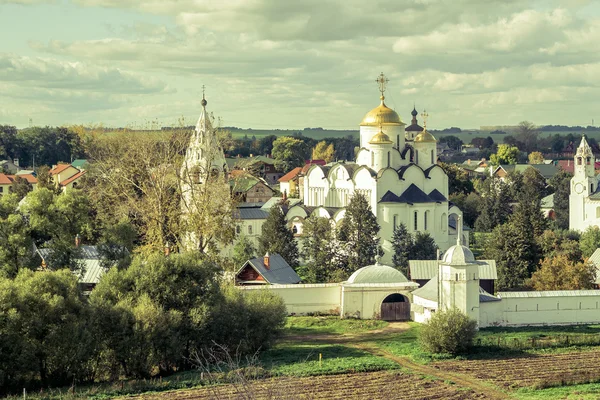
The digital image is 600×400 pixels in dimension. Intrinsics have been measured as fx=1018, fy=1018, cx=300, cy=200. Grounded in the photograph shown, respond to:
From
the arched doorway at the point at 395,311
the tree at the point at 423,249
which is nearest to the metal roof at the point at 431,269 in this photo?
the arched doorway at the point at 395,311

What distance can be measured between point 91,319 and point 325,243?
15.8 meters

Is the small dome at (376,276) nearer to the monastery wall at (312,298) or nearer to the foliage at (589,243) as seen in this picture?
the monastery wall at (312,298)

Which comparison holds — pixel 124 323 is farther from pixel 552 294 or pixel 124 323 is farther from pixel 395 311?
pixel 552 294

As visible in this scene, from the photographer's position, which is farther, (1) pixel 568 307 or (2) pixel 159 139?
(2) pixel 159 139

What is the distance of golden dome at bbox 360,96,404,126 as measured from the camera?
47.4 meters

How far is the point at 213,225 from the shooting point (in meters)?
34.3

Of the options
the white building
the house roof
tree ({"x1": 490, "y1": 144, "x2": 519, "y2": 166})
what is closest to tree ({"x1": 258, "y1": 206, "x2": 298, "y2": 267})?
the house roof

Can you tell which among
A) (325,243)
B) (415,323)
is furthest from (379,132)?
(415,323)

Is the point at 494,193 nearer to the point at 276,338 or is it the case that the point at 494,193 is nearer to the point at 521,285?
the point at 521,285

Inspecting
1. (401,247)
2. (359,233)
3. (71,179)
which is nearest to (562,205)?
(401,247)

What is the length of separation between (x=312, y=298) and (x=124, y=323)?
9.69 metres

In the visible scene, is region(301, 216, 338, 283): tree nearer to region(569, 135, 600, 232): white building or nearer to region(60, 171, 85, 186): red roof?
region(569, 135, 600, 232): white building

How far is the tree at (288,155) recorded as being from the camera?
314ft

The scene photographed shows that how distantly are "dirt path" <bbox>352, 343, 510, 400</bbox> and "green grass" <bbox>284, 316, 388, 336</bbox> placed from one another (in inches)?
107
